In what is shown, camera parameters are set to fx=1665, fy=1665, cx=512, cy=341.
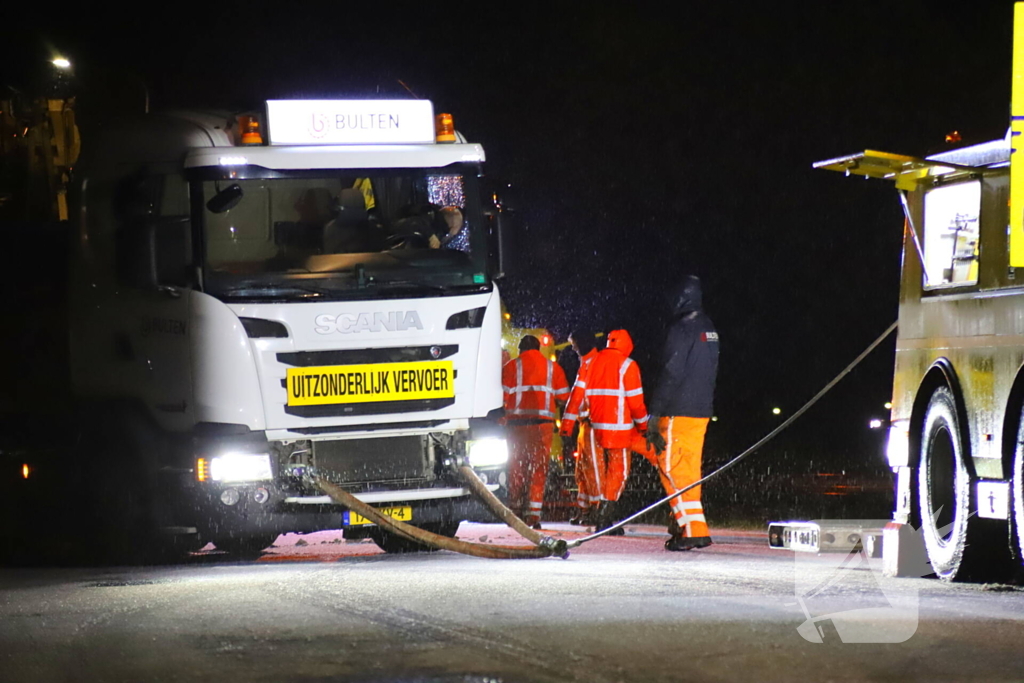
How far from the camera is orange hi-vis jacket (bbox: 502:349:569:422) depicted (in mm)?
15414

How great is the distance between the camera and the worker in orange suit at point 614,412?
46.0ft

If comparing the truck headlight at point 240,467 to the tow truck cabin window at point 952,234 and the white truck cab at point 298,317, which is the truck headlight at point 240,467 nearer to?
the white truck cab at point 298,317

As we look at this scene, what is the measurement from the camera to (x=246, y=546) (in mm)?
12672

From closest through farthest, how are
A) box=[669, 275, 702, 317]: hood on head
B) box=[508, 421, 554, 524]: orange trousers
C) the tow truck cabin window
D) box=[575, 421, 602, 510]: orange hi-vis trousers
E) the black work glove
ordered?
1. the tow truck cabin window
2. the black work glove
3. box=[669, 275, 702, 317]: hood on head
4. box=[575, 421, 602, 510]: orange hi-vis trousers
5. box=[508, 421, 554, 524]: orange trousers

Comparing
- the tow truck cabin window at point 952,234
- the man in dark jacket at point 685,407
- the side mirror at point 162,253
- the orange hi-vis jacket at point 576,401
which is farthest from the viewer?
the orange hi-vis jacket at point 576,401

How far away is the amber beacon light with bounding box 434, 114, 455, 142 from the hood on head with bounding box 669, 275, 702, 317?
7.50 ft

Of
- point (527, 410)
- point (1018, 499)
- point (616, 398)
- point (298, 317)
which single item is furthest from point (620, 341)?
point (1018, 499)

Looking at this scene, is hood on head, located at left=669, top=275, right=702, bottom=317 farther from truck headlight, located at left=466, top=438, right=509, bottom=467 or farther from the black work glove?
truck headlight, located at left=466, top=438, right=509, bottom=467

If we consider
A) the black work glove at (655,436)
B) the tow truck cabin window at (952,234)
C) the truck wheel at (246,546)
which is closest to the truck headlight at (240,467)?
Result: the truck wheel at (246,546)

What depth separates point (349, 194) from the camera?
1129 cm

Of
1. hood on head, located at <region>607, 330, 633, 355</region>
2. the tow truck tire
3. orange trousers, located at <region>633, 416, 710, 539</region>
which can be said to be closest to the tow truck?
the tow truck tire

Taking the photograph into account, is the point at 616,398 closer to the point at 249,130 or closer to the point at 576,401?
the point at 576,401

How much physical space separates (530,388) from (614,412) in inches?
60.4

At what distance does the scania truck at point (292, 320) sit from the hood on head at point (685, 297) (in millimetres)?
1830
